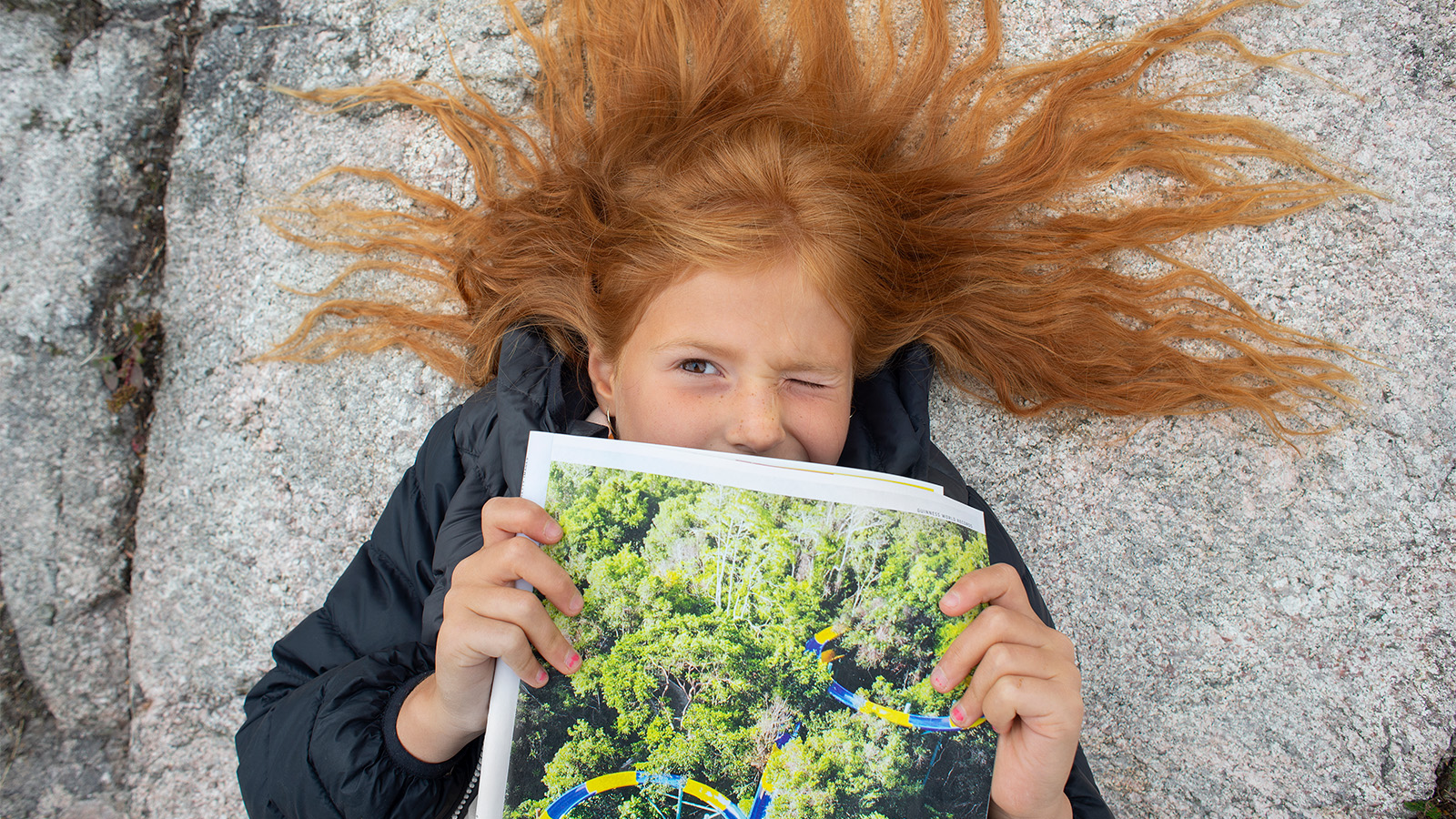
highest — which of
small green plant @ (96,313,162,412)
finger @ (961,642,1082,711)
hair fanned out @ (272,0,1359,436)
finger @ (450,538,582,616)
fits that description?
hair fanned out @ (272,0,1359,436)

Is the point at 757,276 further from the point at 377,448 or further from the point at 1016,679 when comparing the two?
the point at 377,448

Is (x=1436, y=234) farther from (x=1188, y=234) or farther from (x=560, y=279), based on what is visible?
(x=560, y=279)

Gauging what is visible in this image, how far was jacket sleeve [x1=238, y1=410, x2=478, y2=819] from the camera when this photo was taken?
0.93 meters

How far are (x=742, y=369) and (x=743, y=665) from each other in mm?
333

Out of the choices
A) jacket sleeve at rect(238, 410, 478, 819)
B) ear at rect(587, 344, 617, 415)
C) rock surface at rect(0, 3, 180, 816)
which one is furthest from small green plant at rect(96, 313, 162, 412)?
ear at rect(587, 344, 617, 415)

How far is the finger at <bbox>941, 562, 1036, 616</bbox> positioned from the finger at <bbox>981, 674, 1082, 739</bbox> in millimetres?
72

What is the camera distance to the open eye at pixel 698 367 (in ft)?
3.12

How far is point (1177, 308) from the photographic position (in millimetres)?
1189

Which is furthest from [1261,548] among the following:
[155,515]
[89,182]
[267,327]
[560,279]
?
[89,182]

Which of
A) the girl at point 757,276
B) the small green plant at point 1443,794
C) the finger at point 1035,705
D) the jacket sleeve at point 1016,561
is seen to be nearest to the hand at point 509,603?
the girl at point 757,276

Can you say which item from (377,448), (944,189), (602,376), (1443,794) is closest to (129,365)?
(377,448)

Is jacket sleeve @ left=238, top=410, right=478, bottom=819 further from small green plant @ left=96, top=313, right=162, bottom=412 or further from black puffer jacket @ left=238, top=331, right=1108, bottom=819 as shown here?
small green plant @ left=96, top=313, right=162, bottom=412

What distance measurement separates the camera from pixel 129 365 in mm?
1297

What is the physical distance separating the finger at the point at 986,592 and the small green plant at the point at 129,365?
1313 mm
